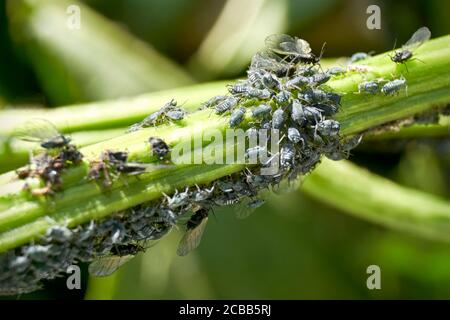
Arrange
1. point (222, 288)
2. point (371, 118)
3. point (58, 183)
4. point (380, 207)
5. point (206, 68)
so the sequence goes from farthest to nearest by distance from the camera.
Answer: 1. point (206, 68)
2. point (222, 288)
3. point (380, 207)
4. point (371, 118)
5. point (58, 183)

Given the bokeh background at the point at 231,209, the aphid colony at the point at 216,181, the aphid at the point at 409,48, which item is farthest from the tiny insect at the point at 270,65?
the bokeh background at the point at 231,209

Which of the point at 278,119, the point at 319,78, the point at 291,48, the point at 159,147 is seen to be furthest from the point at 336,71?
the point at 159,147

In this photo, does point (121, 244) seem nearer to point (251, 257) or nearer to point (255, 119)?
point (255, 119)

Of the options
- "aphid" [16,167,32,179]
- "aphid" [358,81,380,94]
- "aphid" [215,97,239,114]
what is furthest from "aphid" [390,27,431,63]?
"aphid" [16,167,32,179]

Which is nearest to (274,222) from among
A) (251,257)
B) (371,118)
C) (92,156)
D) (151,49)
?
(251,257)

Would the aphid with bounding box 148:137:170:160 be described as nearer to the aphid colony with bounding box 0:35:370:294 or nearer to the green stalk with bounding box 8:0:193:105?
the aphid colony with bounding box 0:35:370:294

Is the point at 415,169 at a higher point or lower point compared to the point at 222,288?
higher

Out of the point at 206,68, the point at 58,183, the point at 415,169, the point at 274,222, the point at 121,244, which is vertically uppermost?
the point at 206,68

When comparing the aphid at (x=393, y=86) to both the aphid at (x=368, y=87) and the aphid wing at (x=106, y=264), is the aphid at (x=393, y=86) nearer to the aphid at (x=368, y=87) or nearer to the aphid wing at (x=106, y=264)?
the aphid at (x=368, y=87)
